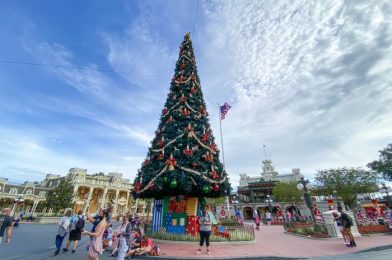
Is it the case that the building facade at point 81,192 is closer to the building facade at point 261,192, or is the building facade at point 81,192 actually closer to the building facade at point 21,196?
the building facade at point 21,196

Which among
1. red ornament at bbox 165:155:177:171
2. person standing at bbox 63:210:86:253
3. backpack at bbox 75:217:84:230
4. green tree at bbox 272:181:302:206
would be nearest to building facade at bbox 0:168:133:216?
green tree at bbox 272:181:302:206

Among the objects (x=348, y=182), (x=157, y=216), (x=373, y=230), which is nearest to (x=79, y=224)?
(x=157, y=216)

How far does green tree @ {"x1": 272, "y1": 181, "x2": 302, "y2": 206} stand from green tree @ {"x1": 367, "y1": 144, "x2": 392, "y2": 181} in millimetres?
14051

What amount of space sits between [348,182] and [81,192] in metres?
61.6

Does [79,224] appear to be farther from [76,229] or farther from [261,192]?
[261,192]

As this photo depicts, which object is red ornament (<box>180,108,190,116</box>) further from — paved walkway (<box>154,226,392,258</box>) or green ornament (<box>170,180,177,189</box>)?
paved walkway (<box>154,226,392,258</box>)

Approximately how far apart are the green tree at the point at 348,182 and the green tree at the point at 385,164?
7.45ft

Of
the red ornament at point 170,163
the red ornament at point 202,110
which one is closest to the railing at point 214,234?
the red ornament at point 170,163

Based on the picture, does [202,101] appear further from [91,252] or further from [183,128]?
[91,252]

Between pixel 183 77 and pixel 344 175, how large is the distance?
3448 centimetres

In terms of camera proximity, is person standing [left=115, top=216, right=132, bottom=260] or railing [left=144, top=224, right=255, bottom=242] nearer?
person standing [left=115, top=216, right=132, bottom=260]

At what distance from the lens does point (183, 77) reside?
599 inches

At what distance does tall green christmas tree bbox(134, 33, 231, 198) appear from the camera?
10680 mm

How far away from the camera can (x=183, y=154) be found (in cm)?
1142
